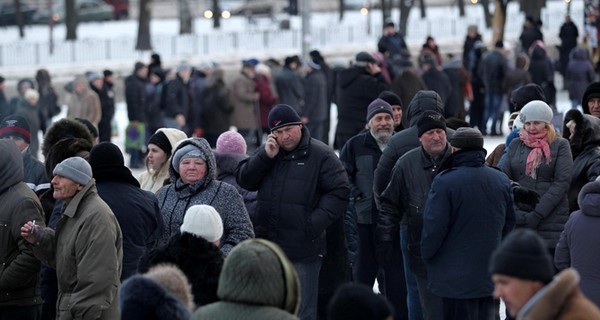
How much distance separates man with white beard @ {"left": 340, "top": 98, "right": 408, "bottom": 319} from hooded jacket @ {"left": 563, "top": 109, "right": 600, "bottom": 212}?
1.38 m

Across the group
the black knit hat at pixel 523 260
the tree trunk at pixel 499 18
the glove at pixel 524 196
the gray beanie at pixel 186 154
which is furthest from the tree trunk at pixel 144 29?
the black knit hat at pixel 523 260

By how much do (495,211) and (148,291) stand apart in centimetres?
339

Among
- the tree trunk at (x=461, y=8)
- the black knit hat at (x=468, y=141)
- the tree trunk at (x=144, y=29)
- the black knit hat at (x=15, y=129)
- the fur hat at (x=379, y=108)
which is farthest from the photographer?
the tree trunk at (x=461, y=8)

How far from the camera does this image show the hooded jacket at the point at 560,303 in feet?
16.7

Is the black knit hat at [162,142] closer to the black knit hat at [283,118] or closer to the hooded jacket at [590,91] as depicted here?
the black knit hat at [283,118]

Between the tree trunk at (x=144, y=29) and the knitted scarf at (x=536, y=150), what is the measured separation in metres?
33.1

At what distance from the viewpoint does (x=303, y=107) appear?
22578mm

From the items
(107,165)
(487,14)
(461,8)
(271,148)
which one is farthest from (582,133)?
(461,8)

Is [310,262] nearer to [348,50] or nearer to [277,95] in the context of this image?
[277,95]

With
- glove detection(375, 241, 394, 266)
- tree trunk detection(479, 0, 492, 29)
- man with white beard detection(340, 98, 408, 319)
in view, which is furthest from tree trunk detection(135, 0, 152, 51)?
glove detection(375, 241, 394, 266)

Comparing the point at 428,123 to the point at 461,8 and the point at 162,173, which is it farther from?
the point at 461,8

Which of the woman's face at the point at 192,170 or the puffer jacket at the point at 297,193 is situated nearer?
the woman's face at the point at 192,170

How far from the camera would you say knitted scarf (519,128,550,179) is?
9.79 meters

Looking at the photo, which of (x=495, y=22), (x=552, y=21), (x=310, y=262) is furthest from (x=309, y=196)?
(x=552, y=21)
